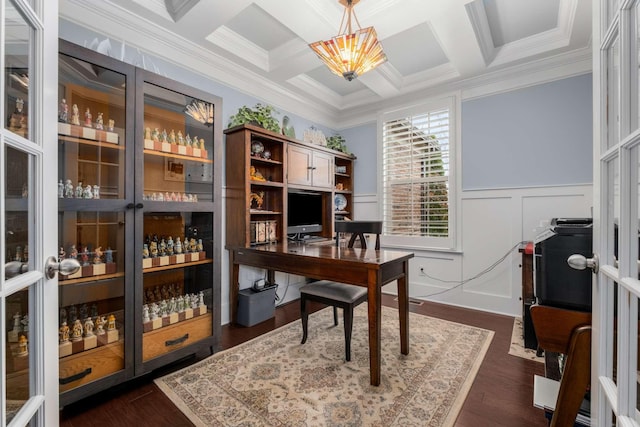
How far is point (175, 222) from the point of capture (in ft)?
7.22

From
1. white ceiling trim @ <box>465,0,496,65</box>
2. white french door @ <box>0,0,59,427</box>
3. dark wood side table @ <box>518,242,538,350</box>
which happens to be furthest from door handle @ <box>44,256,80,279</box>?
dark wood side table @ <box>518,242,538,350</box>

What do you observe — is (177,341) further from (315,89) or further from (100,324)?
(315,89)

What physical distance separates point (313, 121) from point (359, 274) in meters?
2.73

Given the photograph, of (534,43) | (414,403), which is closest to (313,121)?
(534,43)

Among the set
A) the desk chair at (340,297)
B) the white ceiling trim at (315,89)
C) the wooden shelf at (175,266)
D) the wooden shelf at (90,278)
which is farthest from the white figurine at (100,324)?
the white ceiling trim at (315,89)

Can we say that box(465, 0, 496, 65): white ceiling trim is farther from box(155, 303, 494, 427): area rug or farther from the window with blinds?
box(155, 303, 494, 427): area rug

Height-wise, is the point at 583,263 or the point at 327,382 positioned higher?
the point at 583,263

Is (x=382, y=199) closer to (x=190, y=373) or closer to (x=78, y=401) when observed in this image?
(x=190, y=373)

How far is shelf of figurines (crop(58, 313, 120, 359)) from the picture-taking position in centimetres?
164

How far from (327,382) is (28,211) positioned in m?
1.78

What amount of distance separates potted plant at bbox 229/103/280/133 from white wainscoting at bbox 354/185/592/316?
237cm

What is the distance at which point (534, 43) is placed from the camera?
107 inches

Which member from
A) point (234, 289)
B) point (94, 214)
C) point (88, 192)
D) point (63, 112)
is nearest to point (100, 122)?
point (63, 112)

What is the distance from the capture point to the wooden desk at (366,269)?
1848 mm
